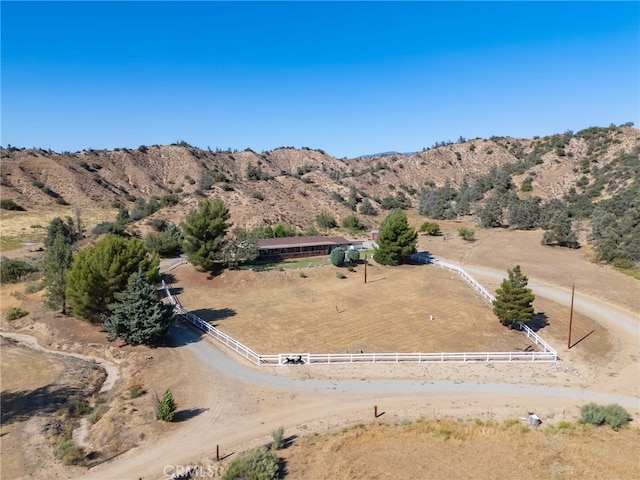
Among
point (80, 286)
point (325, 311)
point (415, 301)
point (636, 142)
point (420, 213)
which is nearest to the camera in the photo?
point (80, 286)

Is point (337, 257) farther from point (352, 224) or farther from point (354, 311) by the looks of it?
point (352, 224)

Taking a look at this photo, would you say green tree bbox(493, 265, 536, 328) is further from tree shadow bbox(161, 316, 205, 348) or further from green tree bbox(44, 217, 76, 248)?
green tree bbox(44, 217, 76, 248)

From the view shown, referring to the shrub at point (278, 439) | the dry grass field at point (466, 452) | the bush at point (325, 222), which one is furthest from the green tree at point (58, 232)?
the dry grass field at point (466, 452)

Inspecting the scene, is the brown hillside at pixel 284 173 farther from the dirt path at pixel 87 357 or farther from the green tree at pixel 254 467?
the green tree at pixel 254 467

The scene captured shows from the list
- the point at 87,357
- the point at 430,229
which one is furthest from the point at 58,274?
the point at 430,229

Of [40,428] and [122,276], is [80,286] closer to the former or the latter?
[122,276]

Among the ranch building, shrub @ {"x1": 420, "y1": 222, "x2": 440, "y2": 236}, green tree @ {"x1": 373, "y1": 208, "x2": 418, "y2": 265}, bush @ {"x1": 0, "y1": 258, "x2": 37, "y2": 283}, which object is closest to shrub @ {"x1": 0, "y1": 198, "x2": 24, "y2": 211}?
bush @ {"x1": 0, "y1": 258, "x2": 37, "y2": 283}

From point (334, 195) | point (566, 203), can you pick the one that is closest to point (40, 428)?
point (334, 195)
